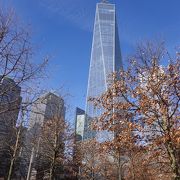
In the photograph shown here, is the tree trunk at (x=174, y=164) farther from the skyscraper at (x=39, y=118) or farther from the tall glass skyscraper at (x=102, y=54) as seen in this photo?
the tall glass skyscraper at (x=102, y=54)

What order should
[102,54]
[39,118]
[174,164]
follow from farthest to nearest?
[102,54]
[174,164]
[39,118]

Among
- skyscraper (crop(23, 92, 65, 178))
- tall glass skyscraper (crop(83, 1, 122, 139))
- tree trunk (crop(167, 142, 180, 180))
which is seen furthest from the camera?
tall glass skyscraper (crop(83, 1, 122, 139))

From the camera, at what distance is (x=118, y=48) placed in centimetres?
18362

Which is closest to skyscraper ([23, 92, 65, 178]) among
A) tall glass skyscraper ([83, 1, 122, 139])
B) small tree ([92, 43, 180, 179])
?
small tree ([92, 43, 180, 179])

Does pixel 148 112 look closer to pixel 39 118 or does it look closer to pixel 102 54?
pixel 39 118

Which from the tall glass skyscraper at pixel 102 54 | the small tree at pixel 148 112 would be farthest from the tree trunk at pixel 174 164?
the tall glass skyscraper at pixel 102 54

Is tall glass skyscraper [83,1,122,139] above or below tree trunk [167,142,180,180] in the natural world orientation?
above

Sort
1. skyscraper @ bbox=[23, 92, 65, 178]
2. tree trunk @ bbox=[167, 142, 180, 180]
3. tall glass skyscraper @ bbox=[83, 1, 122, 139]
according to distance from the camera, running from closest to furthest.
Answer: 1. skyscraper @ bbox=[23, 92, 65, 178]
2. tree trunk @ bbox=[167, 142, 180, 180]
3. tall glass skyscraper @ bbox=[83, 1, 122, 139]

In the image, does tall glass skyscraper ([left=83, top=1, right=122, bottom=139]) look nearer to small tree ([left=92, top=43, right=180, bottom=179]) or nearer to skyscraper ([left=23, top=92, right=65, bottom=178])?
skyscraper ([left=23, top=92, right=65, bottom=178])

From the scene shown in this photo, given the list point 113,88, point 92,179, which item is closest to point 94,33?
point 92,179

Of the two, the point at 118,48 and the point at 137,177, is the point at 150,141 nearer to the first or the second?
the point at 137,177

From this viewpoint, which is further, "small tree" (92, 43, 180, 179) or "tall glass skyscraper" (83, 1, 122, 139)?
"tall glass skyscraper" (83, 1, 122, 139)

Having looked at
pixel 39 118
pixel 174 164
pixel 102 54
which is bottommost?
pixel 174 164

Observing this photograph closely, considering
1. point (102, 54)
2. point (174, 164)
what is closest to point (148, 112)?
point (174, 164)
